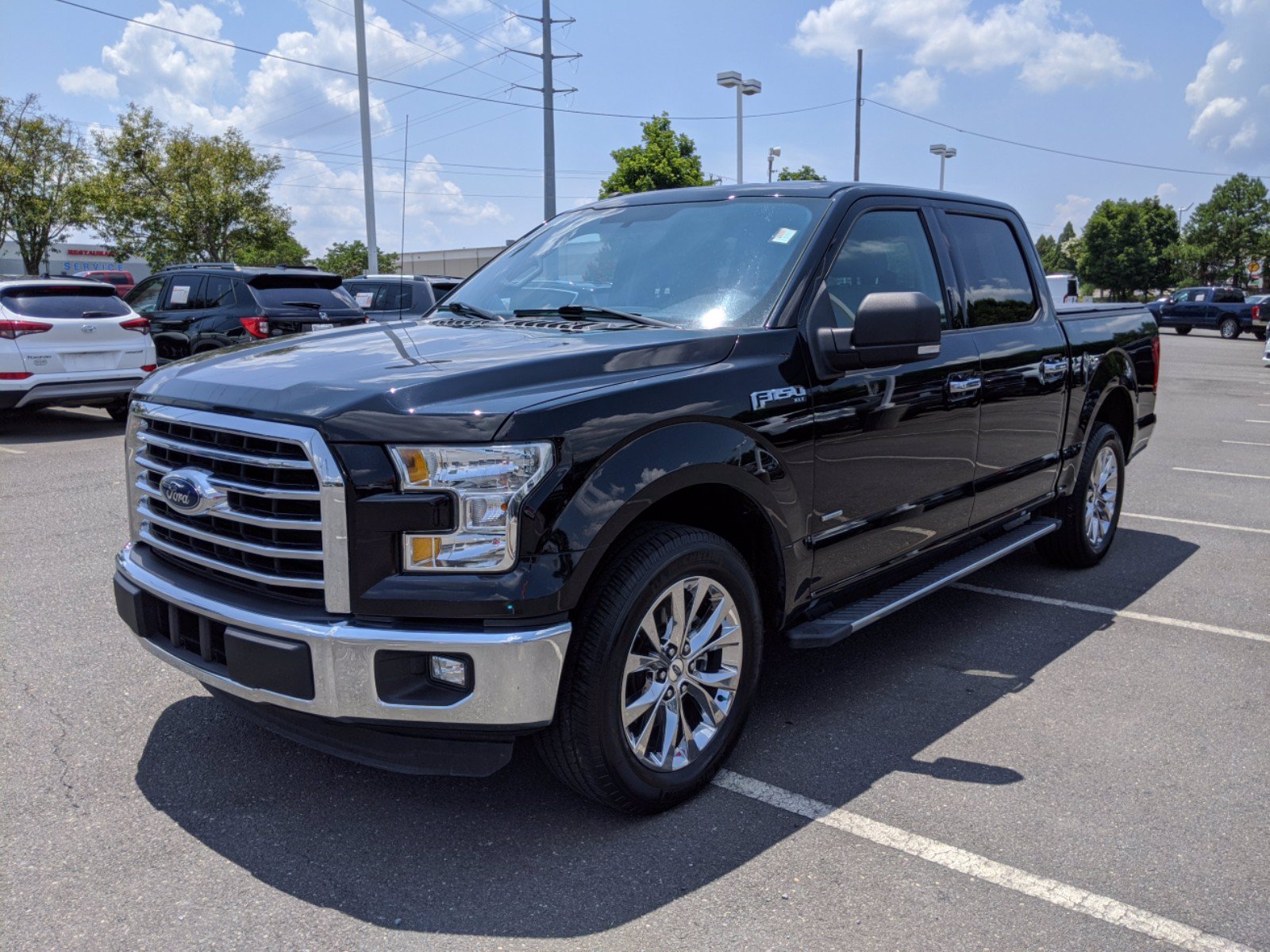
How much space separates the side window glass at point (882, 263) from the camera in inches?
155

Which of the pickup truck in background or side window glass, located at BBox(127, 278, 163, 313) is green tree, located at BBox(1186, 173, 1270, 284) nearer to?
the pickup truck in background

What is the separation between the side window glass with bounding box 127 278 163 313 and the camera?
44.0ft

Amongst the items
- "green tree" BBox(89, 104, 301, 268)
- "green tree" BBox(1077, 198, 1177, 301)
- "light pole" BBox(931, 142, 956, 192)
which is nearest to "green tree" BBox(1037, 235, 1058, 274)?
"green tree" BBox(1077, 198, 1177, 301)

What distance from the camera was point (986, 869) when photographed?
2.90 m

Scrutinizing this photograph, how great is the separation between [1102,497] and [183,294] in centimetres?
1079

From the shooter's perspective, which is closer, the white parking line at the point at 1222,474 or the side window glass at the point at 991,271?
the side window glass at the point at 991,271

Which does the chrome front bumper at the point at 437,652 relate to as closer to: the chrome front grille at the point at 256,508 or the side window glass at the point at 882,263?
the chrome front grille at the point at 256,508

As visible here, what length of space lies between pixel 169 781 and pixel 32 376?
8786mm

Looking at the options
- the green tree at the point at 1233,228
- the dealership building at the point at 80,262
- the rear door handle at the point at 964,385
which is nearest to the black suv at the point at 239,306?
the rear door handle at the point at 964,385

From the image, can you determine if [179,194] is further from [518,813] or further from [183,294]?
[518,813]

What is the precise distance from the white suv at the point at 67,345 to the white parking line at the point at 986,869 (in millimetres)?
9755

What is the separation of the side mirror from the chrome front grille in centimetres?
176

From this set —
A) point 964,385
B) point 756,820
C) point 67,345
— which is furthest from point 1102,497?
point 67,345

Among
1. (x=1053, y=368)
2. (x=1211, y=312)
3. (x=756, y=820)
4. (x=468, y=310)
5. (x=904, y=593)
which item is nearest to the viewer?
(x=756, y=820)
